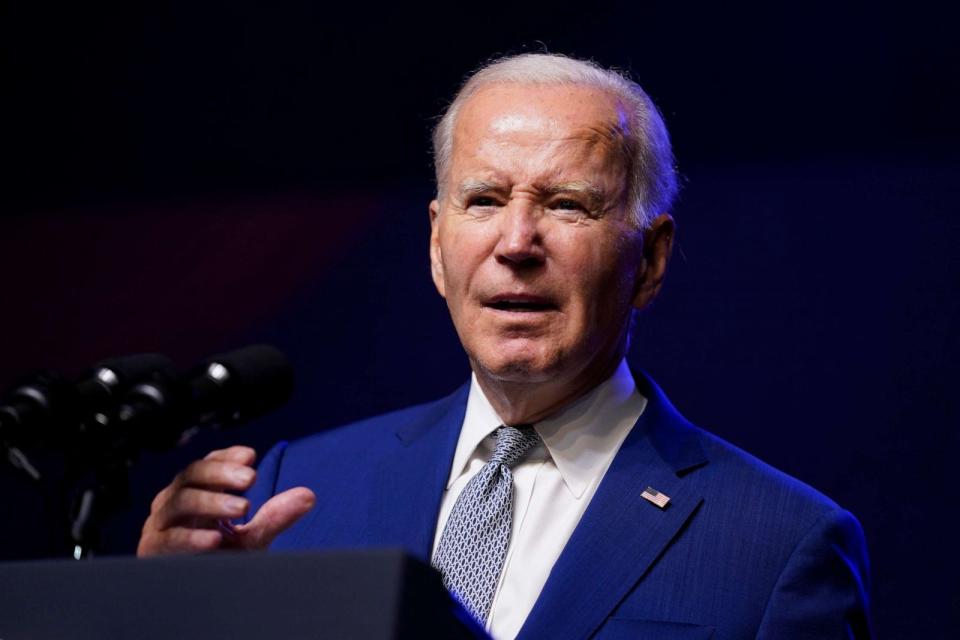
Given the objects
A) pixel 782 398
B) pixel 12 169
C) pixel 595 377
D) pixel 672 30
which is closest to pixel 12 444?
pixel 595 377

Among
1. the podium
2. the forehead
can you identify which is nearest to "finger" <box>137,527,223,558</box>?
the podium

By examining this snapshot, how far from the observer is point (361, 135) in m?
3.05

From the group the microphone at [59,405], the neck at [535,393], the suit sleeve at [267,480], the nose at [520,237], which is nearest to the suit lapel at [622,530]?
the neck at [535,393]

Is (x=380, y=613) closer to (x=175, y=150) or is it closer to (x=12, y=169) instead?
(x=175, y=150)

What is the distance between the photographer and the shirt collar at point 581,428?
2082 mm

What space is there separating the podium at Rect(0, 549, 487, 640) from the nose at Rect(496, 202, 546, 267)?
956mm

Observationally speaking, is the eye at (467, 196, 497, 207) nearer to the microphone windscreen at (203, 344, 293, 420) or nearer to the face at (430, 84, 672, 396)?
the face at (430, 84, 672, 396)

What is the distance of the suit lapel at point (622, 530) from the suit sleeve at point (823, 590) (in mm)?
193

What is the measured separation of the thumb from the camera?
157 cm

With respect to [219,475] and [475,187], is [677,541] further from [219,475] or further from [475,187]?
[219,475]

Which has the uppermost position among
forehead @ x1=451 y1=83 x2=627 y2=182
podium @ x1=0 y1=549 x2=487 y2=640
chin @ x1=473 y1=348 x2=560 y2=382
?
forehead @ x1=451 y1=83 x2=627 y2=182

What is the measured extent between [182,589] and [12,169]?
8.06ft

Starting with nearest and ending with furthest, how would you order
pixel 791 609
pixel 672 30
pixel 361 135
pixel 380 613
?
pixel 380 613 → pixel 791 609 → pixel 672 30 → pixel 361 135

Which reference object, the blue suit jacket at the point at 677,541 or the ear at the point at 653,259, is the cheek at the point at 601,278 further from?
the blue suit jacket at the point at 677,541
